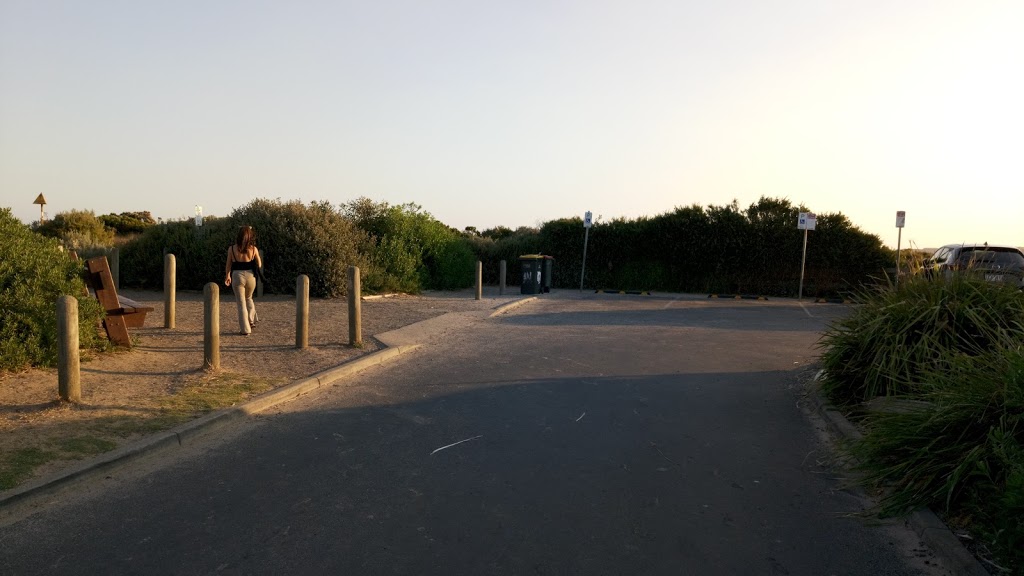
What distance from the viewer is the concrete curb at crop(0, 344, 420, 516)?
493cm

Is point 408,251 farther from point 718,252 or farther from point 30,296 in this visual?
point 30,296

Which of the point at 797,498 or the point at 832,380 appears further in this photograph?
the point at 832,380

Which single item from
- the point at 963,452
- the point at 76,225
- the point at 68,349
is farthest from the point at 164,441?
the point at 76,225

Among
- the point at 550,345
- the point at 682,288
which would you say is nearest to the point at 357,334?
the point at 550,345

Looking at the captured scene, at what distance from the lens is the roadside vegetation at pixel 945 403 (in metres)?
4.38

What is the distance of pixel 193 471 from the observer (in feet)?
18.4

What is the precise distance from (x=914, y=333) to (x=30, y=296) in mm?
9314

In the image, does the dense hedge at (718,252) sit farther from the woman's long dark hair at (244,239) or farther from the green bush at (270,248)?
the woman's long dark hair at (244,239)

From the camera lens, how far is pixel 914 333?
7.43 m

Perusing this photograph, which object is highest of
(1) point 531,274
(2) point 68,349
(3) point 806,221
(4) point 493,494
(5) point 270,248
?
(3) point 806,221

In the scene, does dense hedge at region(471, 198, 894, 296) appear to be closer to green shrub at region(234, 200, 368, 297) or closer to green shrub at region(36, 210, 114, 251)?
green shrub at region(234, 200, 368, 297)

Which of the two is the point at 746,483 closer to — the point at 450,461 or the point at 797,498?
the point at 797,498

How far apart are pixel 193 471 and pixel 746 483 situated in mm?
4140

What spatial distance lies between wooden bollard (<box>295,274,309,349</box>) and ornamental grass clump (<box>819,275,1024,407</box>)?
6.89 meters
